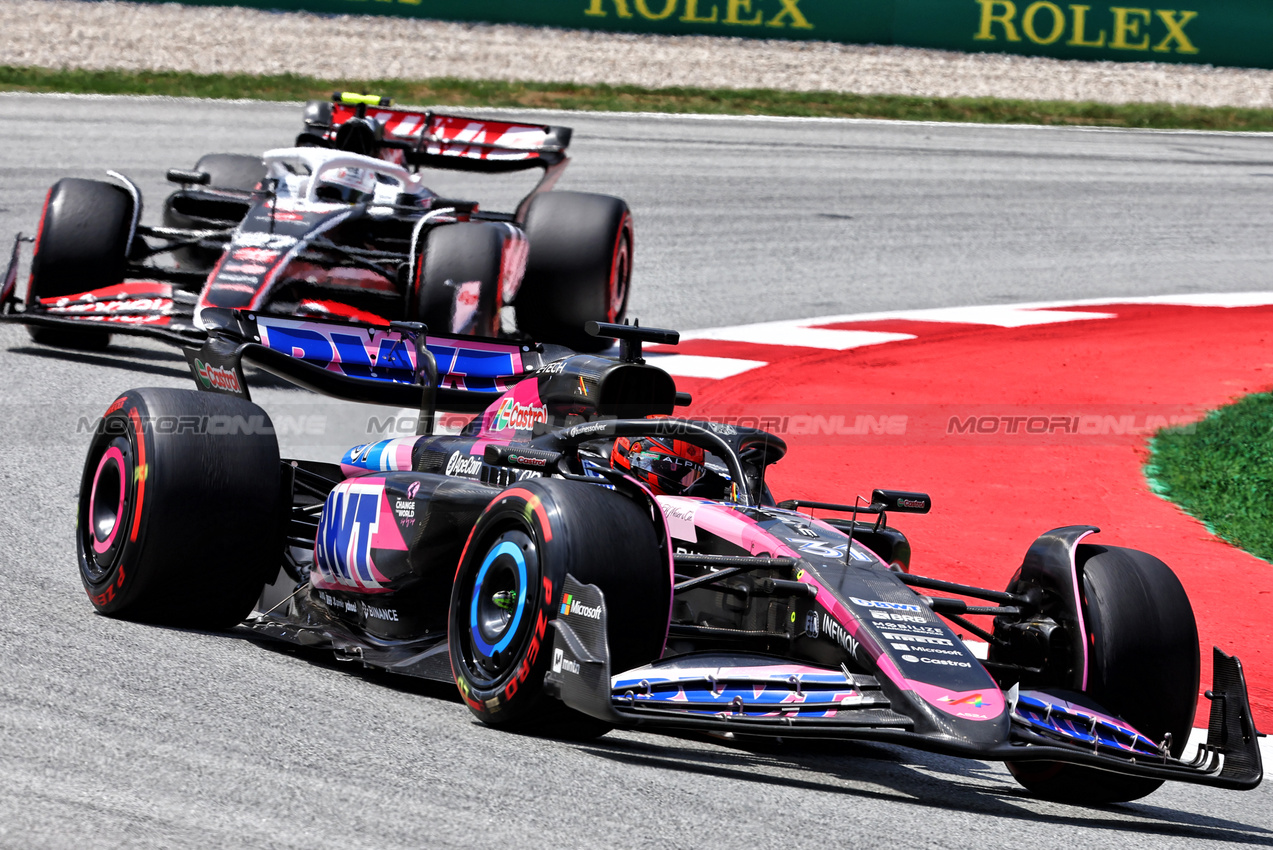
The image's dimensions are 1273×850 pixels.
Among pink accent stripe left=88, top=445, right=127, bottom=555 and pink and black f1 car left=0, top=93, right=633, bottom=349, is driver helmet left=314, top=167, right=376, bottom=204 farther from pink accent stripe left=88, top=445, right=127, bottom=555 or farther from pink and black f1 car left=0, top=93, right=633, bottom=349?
pink accent stripe left=88, top=445, right=127, bottom=555

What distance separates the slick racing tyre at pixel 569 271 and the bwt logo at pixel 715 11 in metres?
11.8

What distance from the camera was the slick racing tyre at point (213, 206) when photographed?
12.3 meters

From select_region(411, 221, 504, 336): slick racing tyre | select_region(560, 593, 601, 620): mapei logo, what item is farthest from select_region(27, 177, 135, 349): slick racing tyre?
select_region(560, 593, 601, 620): mapei logo

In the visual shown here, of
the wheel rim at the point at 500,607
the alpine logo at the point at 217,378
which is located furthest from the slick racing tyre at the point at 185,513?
the wheel rim at the point at 500,607

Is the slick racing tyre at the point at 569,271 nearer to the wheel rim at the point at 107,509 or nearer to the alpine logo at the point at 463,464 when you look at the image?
the alpine logo at the point at 463,464

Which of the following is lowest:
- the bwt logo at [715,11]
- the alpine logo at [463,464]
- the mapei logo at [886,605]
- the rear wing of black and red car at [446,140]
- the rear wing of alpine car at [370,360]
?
the mapei logo at [886,605]

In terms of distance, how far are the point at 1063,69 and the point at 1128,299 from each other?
9579 mm

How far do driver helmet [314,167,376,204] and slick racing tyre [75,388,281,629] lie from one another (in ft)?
17.4

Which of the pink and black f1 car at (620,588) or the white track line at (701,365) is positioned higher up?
the white track line at (701,365)

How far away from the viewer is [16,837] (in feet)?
12.2

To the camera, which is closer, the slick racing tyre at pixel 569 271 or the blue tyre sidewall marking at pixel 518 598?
the blue tyre sidewall marking at pixel 518 598

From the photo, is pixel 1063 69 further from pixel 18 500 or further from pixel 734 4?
pixel 18 500

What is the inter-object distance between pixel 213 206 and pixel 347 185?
1579 mm

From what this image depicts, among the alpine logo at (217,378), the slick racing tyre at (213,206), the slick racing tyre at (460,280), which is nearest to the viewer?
the alpine logo at (217,378)
